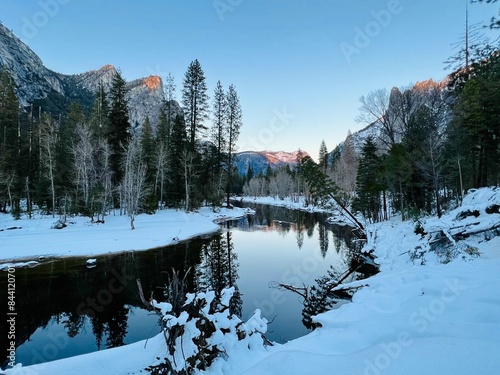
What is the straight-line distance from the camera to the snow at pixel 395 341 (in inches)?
116

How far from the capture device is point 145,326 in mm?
7887

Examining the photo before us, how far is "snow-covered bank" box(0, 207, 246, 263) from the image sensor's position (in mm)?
14813

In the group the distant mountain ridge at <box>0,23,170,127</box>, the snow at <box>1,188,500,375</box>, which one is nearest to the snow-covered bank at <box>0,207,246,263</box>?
the snow at <box>1,188,500,375</box>

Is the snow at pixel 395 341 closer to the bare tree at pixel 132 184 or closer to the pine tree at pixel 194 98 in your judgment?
the bare tree at pixel 132 184

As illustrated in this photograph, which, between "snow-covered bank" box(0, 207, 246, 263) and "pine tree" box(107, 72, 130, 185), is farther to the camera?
"pine tree" box(107, 72, 130, 185)

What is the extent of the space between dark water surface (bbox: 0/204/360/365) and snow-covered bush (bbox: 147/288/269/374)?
3.05 metres

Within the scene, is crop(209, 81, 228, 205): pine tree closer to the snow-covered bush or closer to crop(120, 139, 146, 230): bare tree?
crop(120, 139, 146, 230): bare tree

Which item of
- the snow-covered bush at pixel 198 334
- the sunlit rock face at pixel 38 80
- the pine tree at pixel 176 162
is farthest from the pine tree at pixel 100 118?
the snow-covered bush at pixel 198 334

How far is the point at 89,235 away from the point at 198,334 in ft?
58.5

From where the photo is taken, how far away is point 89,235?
1831 cm

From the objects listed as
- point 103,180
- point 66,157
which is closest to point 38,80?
point 66,157

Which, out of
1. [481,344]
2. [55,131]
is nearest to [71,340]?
[481,344]

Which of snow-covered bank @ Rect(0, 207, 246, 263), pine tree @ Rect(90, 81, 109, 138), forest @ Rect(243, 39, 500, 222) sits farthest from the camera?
pine tree @ Rect(90, 81, 109, 138)

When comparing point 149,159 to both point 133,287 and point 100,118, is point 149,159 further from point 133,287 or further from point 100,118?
point 133,287
